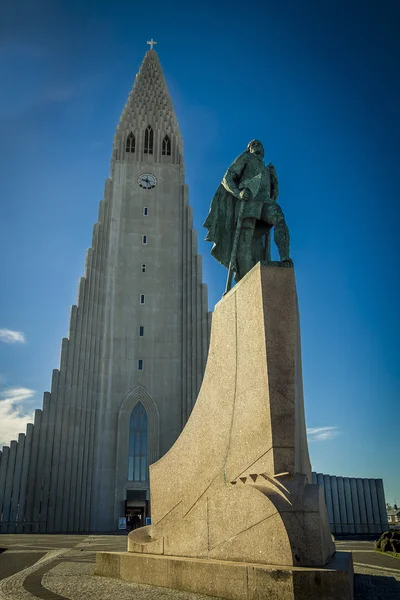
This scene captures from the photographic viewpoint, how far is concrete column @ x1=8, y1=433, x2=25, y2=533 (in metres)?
26.1

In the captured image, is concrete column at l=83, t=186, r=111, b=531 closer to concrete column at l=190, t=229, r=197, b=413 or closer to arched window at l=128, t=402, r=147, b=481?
arched window at l=128, t=402, r=147, b=481

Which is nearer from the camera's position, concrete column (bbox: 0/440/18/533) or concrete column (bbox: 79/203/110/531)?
concrete column (bbox: 0/440/18/533)

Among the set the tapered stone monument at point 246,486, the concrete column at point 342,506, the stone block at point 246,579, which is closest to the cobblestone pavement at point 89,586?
the stone block at point 246,579

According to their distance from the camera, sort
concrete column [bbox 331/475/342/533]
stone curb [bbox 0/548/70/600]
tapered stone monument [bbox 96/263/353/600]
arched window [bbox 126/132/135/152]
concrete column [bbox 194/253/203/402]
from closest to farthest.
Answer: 1. tapered stone monument [bbox 96/263/353/600]
2. stone curb [bbox 0/548/70/600]
3. concrete column [bbox 331/475/342/533]
4. concrete column [bbox 194/253/203/402]
5. arched window [bbox 126/132/135/152]

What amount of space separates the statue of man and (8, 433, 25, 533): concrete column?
2423 cm

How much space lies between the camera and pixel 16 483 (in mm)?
27047

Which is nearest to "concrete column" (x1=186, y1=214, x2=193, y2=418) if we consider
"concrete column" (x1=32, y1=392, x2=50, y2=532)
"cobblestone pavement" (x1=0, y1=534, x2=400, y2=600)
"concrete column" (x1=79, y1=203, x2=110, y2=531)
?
"concrete column" (x1=79, y1=203, x2=110, y2=531)

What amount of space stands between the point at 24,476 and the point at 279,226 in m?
25.6

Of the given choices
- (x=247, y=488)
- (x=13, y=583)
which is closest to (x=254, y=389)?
(x=247, y=488)

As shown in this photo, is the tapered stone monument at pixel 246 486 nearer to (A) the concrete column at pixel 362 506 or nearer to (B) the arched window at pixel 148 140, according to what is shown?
(A) the concrete column at pixel 362 506

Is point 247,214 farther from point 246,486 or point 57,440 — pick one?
point 57,440

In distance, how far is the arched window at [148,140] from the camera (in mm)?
38875

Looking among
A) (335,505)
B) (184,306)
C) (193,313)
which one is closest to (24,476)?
(193,313)

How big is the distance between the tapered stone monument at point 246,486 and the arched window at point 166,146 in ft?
113
